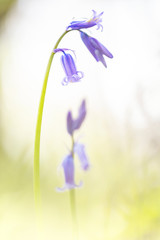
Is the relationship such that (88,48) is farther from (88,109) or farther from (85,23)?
(88,109)

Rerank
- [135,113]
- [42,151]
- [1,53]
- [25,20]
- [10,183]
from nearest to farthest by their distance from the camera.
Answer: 1. [10,183]
2. [135,113]
3. [42,151]
4. [1,53]
5. [25,20]

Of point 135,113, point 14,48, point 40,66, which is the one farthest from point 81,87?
point 14,48

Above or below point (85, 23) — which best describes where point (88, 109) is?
below

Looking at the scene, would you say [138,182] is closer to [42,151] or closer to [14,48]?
[42,151]

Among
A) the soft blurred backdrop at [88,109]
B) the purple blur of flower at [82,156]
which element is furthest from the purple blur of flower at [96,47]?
the soft blurred backdrop at [88,109]

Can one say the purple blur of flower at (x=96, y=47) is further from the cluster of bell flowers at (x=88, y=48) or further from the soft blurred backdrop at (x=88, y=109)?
the soft blurred backdrop at (x=88, y=109)

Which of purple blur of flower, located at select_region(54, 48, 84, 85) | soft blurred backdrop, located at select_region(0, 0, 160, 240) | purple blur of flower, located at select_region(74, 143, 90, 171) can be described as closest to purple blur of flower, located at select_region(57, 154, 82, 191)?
purple blur of flower, located at select_region(74, 143, 90, 171)

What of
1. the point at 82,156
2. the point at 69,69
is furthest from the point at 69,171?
the point at 69,69

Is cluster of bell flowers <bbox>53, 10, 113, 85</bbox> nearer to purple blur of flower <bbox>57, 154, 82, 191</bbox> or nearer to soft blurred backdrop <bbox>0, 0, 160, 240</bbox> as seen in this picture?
purple blur of flower <bbox>57, 154, 82, 191</bbox>
